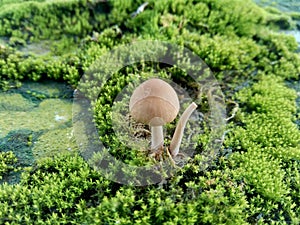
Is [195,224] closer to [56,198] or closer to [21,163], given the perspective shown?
[56,198]

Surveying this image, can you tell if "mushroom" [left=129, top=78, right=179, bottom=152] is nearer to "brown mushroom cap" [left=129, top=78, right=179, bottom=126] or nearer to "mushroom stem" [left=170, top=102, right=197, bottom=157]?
"brown mushroom cap" [left=129, top=78, right=179, bottom=126]

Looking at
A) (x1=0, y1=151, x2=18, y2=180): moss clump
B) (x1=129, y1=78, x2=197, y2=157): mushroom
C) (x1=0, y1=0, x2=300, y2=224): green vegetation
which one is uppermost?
(x1=129, y1=78, x2=197, y2=157): mushroom

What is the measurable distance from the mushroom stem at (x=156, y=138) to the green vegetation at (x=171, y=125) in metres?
0.13

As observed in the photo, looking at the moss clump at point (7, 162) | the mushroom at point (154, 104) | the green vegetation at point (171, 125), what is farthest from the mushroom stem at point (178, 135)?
the moss clump at point (7, 162)

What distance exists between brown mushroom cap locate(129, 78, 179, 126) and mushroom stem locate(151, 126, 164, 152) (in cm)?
14

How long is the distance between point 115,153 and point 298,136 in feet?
5.01

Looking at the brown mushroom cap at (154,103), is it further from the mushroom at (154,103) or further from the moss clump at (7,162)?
the moss clump at (7,162)

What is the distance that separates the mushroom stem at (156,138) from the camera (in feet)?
7.39

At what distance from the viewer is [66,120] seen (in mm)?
2889

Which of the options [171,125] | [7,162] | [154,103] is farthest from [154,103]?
[7,162]

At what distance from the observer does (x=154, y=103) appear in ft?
6.60

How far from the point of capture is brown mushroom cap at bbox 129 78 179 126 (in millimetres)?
2020

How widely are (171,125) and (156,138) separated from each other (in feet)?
1.08

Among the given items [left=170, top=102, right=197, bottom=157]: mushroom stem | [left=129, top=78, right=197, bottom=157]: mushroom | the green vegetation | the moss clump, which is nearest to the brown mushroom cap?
[left=129, top=78, right=197, bottom=157]: mushroom
